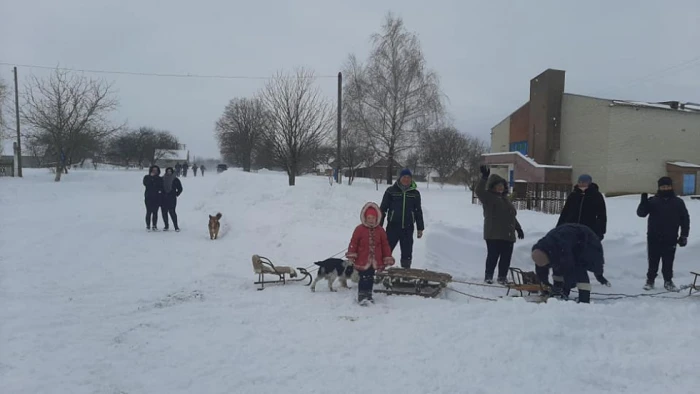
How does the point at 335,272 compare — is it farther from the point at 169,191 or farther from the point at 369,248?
the point at 169,191

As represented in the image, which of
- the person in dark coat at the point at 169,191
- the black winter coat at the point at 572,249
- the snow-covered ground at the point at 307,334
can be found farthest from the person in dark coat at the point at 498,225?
the person in dark coat at the point at 169,191

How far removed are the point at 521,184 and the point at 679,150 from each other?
1170 cm

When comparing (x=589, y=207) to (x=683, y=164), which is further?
(x=683, y=164)

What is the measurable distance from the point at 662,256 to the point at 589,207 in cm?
147

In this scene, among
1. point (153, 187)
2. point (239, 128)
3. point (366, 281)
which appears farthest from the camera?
point (239, 128)

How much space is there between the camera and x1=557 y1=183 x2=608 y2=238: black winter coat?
6.87 metres

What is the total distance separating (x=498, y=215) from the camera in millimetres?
6773

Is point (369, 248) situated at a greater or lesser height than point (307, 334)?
greater

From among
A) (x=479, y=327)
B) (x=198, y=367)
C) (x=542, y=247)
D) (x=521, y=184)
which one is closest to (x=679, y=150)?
(x=521, y=184)

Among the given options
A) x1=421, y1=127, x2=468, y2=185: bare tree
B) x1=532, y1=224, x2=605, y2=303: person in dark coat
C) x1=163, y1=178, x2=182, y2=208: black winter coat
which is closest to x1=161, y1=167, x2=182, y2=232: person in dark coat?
x1=163, y1=178, x2=182, y2=208: black winter coat

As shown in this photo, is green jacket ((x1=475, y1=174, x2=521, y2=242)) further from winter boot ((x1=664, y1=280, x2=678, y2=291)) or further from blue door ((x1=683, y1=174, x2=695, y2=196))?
blue door ((x1=683, y1=174, x2=695, y2=196))

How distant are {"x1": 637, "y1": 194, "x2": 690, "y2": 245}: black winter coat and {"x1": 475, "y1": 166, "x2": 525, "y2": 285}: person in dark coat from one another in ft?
7.53

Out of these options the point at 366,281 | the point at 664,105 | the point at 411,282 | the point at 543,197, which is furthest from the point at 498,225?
the point at 664,105

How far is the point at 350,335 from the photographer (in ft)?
14.6
